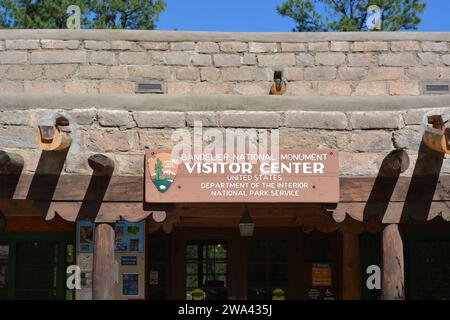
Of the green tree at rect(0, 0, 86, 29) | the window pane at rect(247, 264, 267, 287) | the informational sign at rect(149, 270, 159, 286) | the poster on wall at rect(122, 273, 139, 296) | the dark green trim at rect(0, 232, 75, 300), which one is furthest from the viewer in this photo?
the green tree at rect(0, 0, 86, 29)

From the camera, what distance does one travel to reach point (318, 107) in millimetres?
7230

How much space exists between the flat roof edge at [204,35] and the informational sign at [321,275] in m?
3.17

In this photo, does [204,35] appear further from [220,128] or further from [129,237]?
[220,128]

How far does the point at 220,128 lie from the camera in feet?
23.3

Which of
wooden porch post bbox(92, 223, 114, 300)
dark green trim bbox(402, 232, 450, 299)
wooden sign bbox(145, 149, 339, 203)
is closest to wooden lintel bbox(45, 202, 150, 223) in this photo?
wooden porch post bbox(92, 223, 114, 300)

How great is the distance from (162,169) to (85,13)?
15.9 meters

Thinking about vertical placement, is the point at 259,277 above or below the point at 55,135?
below

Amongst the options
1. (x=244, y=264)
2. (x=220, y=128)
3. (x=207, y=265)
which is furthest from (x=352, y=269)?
(x=220, y=128)

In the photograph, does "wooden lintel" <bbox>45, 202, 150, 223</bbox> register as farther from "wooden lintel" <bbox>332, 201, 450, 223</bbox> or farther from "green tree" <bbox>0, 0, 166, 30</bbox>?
"green tree" <bbox>0, 0, 166, 30</bbox>

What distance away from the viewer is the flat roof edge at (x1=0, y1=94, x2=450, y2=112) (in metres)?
7.12

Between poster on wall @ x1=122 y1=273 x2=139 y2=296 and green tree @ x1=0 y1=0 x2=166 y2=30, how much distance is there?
13.5 meters
